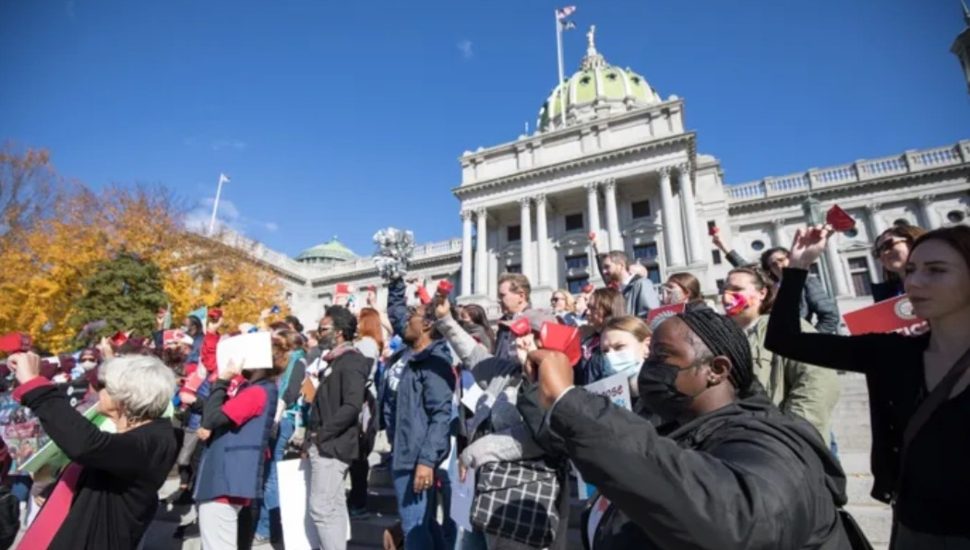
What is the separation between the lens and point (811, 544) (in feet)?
3.88

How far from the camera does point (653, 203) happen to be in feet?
105

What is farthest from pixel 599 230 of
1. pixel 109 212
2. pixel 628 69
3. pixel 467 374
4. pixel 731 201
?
pixel 467 374

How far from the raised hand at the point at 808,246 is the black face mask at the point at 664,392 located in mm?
1296

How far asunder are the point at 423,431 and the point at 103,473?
1967mm

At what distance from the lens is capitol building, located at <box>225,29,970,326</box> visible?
2899 centimetres

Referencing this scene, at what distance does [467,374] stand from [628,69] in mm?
49738

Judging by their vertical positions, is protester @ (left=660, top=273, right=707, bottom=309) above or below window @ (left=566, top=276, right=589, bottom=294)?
below

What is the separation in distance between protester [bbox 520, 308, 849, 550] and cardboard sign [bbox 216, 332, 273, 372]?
10.4 ft

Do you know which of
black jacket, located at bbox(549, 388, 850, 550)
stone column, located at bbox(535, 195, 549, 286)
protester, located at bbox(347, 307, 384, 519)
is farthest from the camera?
stone column, located at bbox(535, 195, 549, 286)

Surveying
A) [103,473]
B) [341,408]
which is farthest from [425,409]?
[103,473]

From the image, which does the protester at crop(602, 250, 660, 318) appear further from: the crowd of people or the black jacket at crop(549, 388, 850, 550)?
the black jacket at crop(549, 388, 850, 550)

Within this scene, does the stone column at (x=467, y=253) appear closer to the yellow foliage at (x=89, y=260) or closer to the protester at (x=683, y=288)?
the yellow foliage at (x=89, y=260)

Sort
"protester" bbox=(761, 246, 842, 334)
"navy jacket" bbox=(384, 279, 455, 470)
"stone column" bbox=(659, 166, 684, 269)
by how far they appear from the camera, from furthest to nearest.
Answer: "stone column" bbox=(659, 166, 684, 269), "protester" bbox=(761, 246, 842, 334), "navy jacket" bbox=(384, 279, 455, 470)

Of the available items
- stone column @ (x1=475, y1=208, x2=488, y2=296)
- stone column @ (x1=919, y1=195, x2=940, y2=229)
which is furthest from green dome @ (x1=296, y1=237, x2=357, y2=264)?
stone column @ (x1=919, y1=195, x2=940, y2=229)
